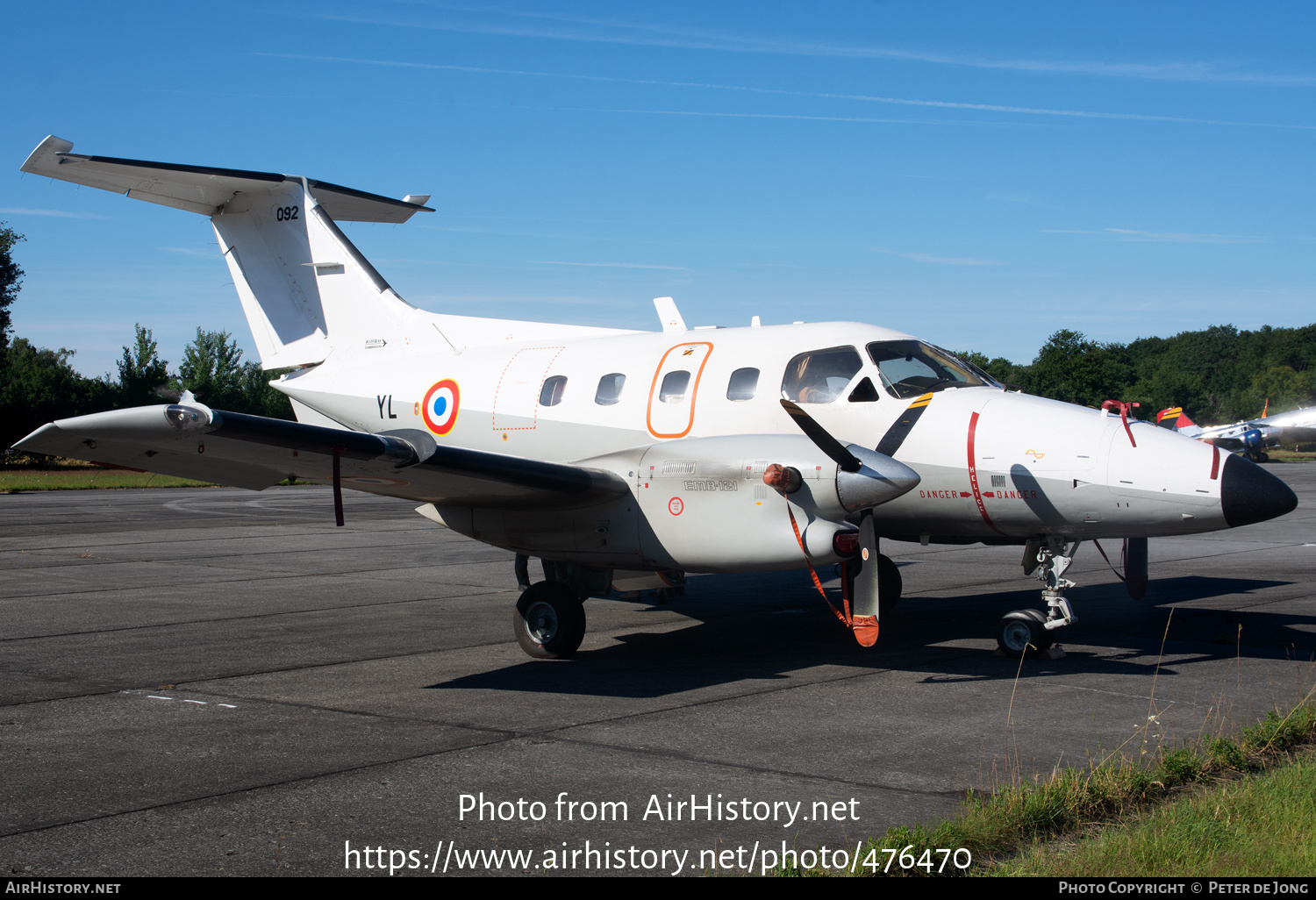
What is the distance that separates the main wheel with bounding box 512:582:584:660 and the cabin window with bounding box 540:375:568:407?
236 centimetres

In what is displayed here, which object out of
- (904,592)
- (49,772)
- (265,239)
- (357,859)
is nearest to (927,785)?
(357,859)

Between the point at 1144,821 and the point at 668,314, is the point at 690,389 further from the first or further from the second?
the point at 1144,821

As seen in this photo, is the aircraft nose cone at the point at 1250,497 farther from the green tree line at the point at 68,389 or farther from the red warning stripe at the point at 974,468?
the green tree line at the point at 68,389

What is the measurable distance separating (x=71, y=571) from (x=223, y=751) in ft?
37.2

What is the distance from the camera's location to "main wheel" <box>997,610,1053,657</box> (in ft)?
29.7

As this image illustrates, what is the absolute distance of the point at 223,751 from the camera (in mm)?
6352

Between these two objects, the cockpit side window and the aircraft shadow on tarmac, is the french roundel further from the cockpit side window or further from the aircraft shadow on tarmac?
the cockpit side window

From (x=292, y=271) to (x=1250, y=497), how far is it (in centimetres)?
1107

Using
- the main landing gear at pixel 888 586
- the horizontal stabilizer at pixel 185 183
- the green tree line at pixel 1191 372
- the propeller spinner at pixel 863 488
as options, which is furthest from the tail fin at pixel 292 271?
the green tree line at pixel 1191 372

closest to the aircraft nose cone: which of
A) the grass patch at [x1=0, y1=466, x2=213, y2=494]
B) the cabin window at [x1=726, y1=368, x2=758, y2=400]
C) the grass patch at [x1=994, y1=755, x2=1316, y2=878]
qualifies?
the grass patch at [x1=994, y1=755, x2=1316, y2=878]

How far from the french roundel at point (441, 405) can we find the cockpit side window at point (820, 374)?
4104 millimetres

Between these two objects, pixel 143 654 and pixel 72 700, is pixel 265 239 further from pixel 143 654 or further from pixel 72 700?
pixel 72 700

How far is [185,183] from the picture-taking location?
12555 mm

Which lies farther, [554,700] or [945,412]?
[945,412]
